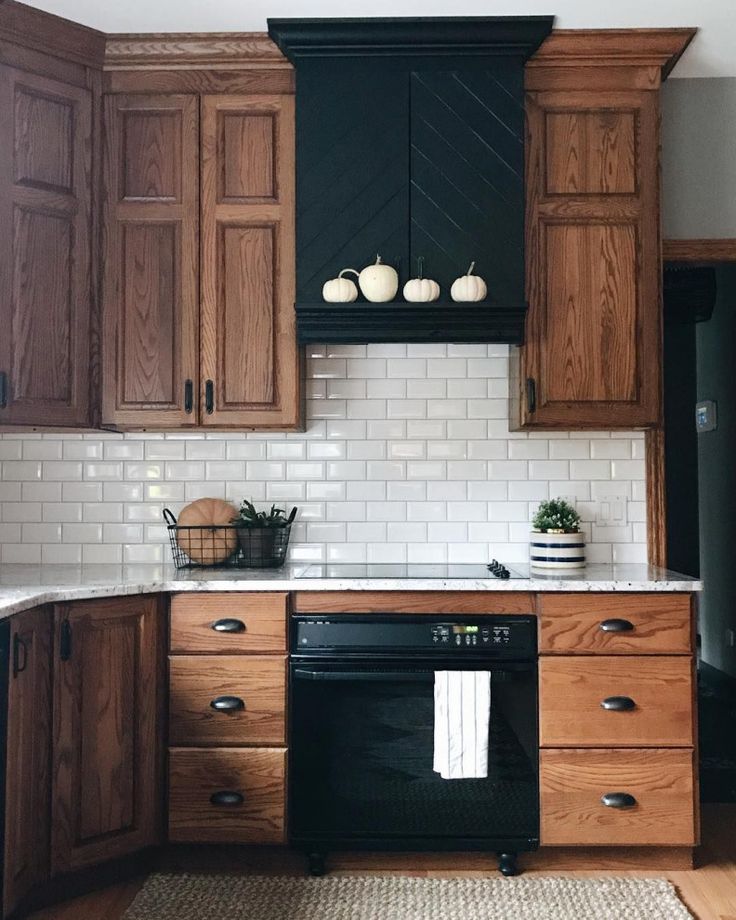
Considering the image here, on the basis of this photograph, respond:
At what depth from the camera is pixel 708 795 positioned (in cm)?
322

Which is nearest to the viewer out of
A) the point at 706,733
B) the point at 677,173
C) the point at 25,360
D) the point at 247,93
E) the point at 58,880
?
the point at 58,880

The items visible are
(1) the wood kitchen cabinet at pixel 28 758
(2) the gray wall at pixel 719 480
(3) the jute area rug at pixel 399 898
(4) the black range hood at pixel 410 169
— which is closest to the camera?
(1) the wood kitchen cabinet at pixel 28 758

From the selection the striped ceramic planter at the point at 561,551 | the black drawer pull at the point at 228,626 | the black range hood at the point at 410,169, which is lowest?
the black drawer pull at the point at 228,626

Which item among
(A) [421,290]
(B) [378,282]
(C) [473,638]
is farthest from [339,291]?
(C) [473,638]

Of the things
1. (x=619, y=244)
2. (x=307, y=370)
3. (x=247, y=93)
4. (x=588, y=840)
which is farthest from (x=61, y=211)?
(x=588, y=840)

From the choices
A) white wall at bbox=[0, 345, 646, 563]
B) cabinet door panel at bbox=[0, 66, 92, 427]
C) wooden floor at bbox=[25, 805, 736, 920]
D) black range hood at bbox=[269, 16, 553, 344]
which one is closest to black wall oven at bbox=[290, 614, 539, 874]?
wooden floor at bbox=[25, 805, 736, 920]

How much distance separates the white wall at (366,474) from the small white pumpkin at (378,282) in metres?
0.42

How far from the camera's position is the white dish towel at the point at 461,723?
2502mm

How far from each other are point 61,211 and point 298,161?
0.80 metres

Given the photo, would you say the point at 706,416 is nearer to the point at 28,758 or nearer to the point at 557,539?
the point at 557,539

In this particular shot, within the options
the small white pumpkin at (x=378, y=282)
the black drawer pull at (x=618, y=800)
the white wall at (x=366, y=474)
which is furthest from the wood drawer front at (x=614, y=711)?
the small white pumpkin at (x=378, y=282)

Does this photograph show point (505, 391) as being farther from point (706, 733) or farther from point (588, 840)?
point (706, 733)

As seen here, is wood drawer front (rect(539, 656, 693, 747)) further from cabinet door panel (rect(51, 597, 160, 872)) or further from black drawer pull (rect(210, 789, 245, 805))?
cabinet door panel (rect(51, 597, 160, 872))

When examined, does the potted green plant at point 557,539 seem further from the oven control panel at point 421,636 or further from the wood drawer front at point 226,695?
the wood drawer front at point 226,695
